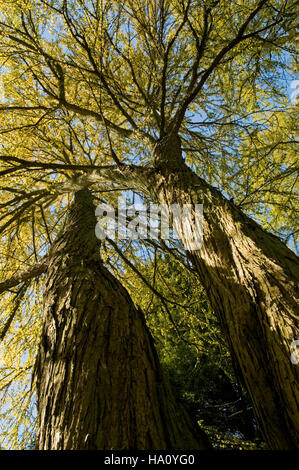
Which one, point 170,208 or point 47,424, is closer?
point 47,424

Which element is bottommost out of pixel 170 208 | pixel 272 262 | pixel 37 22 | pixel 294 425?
pixel 294 425

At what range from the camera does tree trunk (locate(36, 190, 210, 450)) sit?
99 cm

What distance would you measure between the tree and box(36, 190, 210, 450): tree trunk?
45cm

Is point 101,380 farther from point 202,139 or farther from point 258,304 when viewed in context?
point 202,139

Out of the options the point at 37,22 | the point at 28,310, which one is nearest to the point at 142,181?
the point at 37,22

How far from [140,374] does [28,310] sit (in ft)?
10.8

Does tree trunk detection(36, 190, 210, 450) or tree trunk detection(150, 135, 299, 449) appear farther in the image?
tree trunk detection(150, 135, 299, 449)

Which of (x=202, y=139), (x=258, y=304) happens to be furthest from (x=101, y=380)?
(x=202, y=139)

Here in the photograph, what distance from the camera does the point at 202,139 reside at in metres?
4.54

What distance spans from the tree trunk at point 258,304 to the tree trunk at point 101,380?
34cm

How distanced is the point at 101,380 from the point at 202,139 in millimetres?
4195
